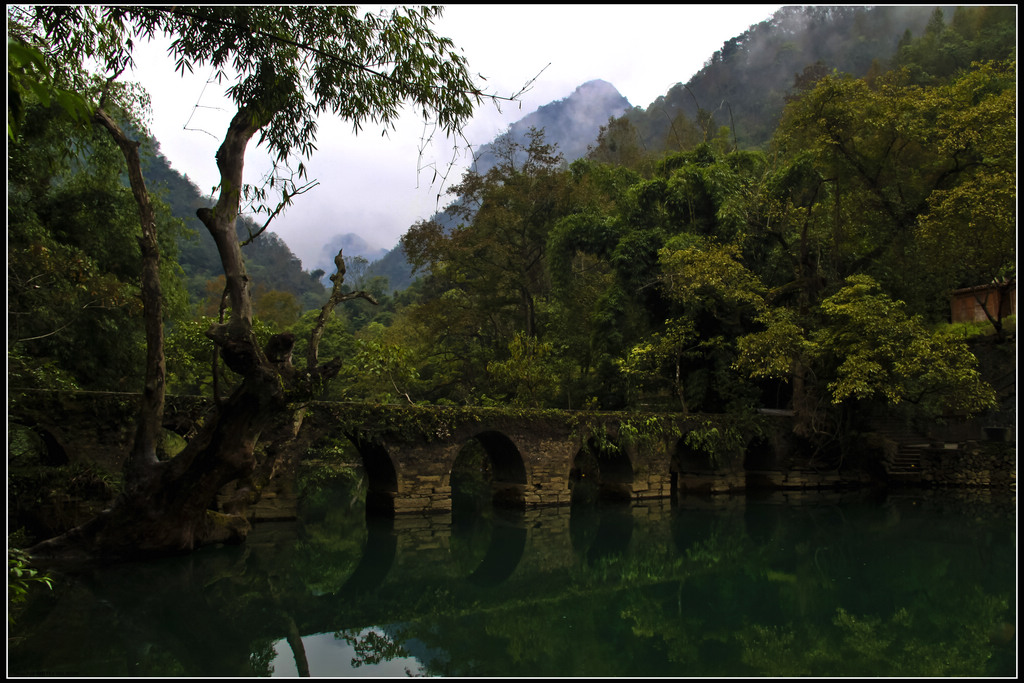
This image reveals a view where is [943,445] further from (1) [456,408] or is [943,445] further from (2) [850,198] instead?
(1) [456,408]

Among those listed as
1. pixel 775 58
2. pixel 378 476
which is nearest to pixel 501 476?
pixel 378 476

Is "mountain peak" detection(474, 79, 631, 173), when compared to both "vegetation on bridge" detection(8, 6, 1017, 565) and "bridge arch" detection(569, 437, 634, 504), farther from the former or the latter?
"bridge arch" detection(569, 437, 634, 504)

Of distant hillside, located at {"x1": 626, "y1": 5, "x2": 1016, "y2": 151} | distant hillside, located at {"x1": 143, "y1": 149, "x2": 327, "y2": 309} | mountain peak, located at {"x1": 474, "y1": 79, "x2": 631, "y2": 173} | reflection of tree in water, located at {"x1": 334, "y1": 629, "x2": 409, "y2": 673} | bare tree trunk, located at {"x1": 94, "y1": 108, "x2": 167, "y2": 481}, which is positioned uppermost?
mountain peak, located at {"x1": 474, "y1": 79, "x2": 631, "y2": 173}

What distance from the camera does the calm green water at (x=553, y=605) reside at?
5.86m

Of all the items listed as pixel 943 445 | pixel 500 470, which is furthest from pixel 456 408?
pixel 943 445

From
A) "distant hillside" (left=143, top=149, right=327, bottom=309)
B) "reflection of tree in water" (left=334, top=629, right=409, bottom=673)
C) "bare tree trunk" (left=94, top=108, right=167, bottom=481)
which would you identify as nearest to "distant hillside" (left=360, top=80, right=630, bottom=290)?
"distant hillside" (left=143, top=149, right=327, bottom=309)

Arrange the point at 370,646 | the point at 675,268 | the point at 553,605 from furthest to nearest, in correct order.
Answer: the point at 675,268 < the point at 553,605 < the point at 370,646

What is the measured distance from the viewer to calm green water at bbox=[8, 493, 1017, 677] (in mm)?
5855

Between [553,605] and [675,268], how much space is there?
11.3 m

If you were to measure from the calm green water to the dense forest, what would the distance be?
147 inches

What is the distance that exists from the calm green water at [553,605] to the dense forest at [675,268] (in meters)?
3.72

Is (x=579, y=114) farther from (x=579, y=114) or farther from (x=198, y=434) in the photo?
(x=198, y=434)

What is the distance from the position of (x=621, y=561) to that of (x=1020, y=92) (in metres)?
8.32

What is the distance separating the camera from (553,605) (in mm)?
8109
